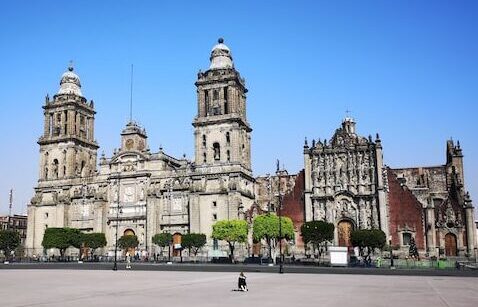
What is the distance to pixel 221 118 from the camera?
77.6 meters

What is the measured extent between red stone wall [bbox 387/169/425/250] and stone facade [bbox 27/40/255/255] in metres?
20.5

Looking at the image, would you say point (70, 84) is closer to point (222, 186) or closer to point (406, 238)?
point (222, 186)

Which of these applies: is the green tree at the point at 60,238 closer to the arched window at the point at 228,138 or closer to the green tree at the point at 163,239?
the green tree at the point at 163,239

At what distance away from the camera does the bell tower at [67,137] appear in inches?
3489

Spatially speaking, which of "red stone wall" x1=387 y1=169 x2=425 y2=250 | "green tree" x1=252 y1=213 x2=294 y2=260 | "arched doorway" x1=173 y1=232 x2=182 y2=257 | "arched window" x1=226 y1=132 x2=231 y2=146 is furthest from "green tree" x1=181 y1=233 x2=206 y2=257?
"red stone wall" x1=387 y1=169 x2=425 y2=250

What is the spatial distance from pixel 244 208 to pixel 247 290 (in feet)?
162

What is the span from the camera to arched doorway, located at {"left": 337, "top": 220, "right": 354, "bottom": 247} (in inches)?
2729

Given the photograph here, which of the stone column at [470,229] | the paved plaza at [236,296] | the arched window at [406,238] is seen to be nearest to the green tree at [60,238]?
the arched window at [406,238]

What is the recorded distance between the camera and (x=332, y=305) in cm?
1936

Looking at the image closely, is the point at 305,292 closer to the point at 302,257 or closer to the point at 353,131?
the point at 302,257

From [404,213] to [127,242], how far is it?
3845 centimetres

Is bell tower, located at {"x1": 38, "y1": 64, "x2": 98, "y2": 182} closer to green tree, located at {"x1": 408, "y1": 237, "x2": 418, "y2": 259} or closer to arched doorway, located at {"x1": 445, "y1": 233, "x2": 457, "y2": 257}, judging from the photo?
green tree, located at {"x1": 408, "y1": 237, "x2": 418, "y2": 259}

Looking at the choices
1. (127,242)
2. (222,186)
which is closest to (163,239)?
(127,242)

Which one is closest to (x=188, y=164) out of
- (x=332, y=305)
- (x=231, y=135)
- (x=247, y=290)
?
(x=231, y=135)
